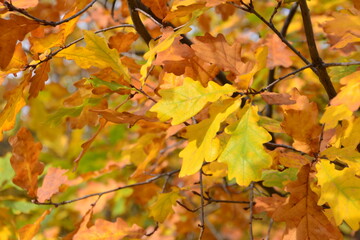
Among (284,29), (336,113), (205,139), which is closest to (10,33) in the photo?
(205,139)

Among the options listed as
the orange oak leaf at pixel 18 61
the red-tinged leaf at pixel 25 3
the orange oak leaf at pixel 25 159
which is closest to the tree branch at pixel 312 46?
the red-tinged leaf at pixel 25 3

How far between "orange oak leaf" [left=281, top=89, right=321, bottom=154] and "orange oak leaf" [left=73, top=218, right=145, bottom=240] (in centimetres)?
59

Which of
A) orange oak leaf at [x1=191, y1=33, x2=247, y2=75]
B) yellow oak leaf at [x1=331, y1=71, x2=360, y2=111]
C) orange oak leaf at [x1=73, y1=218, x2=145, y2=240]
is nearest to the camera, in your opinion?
yellow oak leaf at [x1=331, y1=71, x2=360, y2=111]

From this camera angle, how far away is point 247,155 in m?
0.74

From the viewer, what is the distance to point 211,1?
28.5 inches

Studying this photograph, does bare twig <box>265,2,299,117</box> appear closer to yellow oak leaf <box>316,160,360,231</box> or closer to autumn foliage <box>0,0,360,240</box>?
autumn foliage <box>0,0,360,240</box>

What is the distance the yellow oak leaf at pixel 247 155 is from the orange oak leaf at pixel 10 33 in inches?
18.8

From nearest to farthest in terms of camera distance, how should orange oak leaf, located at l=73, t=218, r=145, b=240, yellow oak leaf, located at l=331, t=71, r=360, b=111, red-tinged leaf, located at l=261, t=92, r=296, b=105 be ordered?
yellow oak leaf, located at l=331, t=71, r=360, b=111, red-tinged leaf, located at l=261, t=92, r=296, b=105, orange oak leaf, located at l=73, t=218, r=145, b=240

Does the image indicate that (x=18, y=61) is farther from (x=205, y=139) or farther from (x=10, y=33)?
(x=205, y=139)

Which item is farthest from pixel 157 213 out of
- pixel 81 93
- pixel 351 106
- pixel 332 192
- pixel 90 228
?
pixel 351 106

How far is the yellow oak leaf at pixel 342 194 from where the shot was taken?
77 centimetres

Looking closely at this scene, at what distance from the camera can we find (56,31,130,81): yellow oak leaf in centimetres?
92

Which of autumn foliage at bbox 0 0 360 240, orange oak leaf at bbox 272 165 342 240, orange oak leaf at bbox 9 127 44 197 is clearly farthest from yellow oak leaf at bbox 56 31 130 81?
orange oak leaf at bbox 272 165 342 240

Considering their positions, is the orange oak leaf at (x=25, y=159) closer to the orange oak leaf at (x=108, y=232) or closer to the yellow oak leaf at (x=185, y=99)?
the orange oak leaf at (x=108, y=232)
